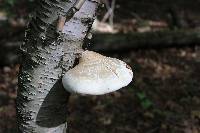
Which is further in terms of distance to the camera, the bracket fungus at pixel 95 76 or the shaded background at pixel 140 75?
the shaded background at pixel 140 75

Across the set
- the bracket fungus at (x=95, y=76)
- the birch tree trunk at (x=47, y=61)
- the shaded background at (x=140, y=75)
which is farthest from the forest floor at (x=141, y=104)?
the bracket fungus at (x=95, y=76)

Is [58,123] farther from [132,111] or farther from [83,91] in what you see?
[132,111]

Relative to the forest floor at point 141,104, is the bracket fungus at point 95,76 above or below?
above

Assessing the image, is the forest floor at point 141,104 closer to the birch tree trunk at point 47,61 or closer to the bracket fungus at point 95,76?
the birch tree trunk at point 47,61

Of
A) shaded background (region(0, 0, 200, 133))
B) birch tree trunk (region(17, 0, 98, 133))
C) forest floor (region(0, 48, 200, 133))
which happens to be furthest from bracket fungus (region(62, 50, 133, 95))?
forest floor (region(0, 48, 200, 133))

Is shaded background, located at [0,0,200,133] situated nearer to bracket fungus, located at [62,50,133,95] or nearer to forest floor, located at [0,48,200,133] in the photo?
forest floor, located at [0,48,200,133]

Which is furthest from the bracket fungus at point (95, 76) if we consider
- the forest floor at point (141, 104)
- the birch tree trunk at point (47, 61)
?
the forest floor at point (141, 104)

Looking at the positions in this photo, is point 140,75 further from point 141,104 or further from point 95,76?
point 95,76

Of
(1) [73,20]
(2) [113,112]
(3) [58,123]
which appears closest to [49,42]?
(1) [73,20]
